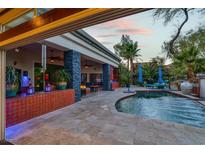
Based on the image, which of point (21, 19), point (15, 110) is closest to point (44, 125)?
point (15, 110)

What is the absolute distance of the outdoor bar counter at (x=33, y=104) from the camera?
365cm

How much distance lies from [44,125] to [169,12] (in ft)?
35.8

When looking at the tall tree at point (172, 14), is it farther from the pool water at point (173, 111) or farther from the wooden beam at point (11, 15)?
the wooden beam at point (11, 15)

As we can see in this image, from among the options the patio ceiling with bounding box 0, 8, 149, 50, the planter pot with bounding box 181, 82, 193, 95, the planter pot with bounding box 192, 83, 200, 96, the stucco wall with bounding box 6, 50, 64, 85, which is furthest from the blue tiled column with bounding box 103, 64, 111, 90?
the patio ceiling with bounding box 0, 8, 149, 50

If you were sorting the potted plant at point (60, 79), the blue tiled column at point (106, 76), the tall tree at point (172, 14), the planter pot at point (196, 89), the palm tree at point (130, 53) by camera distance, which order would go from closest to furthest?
1. the potted plant at point (60, 79)
2. the planter pot at point (196, 89)
3. the tall tree at point (172, 14)
4. the blue tiled column at point (106, 76)
5. the palm tree at point (130, 53)

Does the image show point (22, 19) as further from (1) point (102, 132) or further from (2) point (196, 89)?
(2) point (196, 89)

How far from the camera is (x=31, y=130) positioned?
331cm

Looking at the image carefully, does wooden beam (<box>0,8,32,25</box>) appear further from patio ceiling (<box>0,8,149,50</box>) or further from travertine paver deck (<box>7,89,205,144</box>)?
travertine paver deck (<box>7,89,205,144</box>)

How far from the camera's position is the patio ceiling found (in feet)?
5.42

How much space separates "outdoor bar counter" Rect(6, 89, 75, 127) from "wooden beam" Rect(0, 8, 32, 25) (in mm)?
1913

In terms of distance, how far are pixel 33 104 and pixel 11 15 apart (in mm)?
2593

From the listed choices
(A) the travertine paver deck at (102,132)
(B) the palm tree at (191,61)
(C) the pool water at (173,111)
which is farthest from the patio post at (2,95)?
(B) the palm tree at (191,61)

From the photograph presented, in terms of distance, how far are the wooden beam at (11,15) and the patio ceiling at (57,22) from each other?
1.17 feet

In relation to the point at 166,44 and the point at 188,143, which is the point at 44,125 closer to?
the point at 188,143
